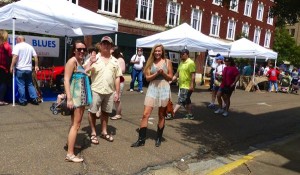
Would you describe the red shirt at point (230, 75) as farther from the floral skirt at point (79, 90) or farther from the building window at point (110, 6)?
the building window at point (110, 6)

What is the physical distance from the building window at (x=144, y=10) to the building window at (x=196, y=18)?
210 inches

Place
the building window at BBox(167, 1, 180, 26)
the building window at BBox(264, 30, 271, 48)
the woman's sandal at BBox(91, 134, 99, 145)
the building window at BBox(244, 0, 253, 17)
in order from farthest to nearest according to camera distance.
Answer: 1. the building window at BBox(264, 30, 271, 48)
2. the building window at BBox(244, 0, 253, 17)
3. the building window at BBox(167, 1, 180, 26)
4. the woman's sandal at BBox(91, 134, 99, 145)

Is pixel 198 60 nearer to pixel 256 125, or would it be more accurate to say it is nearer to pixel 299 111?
pixel 299 111

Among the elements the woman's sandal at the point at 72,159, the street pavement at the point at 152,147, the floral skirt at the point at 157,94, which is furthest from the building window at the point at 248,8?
the woman's sandal at the point at 72,159

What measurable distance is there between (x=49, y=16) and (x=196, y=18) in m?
21.7

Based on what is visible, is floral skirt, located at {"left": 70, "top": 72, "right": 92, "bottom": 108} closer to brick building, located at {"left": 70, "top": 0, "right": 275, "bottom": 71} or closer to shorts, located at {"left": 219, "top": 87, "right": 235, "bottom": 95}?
shorts, located at {"left": 219, "top": 87, "right": 235, "bottom": 95}

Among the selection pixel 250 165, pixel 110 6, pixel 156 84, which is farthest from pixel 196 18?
pixel 250 165

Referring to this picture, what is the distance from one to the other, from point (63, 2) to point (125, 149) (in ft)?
18.6

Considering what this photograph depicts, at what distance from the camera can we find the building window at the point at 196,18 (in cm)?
2817

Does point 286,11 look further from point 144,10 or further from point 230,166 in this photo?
point 144,10

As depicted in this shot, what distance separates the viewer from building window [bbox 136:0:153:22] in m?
23.2

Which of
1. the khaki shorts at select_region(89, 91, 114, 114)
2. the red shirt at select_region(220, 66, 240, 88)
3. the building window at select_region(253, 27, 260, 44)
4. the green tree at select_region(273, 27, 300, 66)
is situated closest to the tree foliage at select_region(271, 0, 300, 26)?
the red shirt at select_region(220, 66, 240, 88)

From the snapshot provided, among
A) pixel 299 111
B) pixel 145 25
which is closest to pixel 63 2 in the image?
pixel 299 111

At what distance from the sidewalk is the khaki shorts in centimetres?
148
